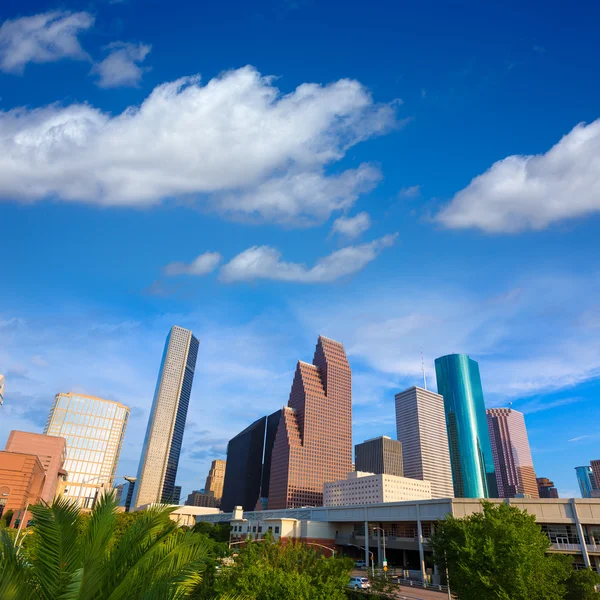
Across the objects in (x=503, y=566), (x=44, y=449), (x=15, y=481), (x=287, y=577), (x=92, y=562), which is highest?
(x=44, y=449)

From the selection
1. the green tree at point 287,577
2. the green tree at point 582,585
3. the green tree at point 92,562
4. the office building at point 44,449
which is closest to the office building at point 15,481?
the office building at point 44,449

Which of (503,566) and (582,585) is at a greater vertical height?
(503,566)

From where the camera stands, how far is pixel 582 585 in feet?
120

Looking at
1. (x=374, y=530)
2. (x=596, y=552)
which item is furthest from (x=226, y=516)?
(x=596, y=552)

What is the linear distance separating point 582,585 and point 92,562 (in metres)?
43.8

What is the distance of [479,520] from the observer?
110 ft

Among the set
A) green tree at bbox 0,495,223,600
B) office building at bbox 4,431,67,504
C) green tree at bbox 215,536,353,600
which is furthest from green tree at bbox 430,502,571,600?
office building at bbox 4,431,67,504

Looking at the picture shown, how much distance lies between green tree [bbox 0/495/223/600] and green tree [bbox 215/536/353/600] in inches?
263

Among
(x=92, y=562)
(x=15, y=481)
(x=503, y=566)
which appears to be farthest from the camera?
(x=15, y=481)

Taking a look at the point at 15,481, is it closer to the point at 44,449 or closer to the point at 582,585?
the point at 44,449

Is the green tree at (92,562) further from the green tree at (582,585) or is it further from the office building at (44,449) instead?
the office building at (44,449)

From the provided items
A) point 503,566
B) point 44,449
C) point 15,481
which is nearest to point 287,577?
point 503,566

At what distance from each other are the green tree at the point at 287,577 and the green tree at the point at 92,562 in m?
6.68

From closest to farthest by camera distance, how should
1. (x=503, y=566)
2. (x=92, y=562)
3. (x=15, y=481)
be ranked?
(x=92, y=562)
(x=503, y=566)
(x=15, y=481)
